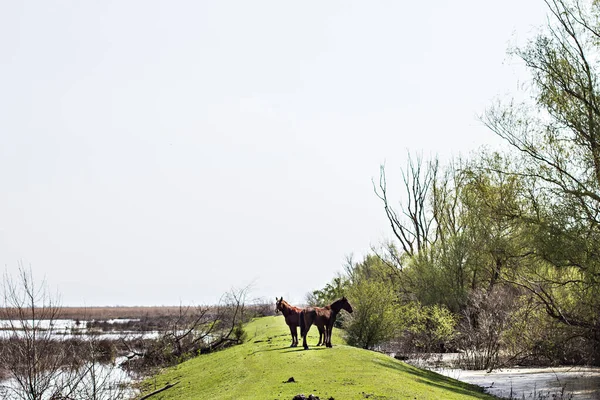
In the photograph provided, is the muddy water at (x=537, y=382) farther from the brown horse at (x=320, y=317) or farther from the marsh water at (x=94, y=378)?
the marsh water at (x=94, y=378)

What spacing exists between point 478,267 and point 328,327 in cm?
1615

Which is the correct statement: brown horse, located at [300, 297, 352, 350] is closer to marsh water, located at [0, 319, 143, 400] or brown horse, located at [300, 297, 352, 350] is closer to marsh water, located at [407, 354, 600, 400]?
marsh water, located at [407, 354, 600, 400]

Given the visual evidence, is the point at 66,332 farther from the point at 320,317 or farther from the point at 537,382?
the point at 537,382

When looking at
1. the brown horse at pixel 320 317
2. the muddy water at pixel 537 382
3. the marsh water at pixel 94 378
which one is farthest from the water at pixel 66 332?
the muddy water at pixel 537 382

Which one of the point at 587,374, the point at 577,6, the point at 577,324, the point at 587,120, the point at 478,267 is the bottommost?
the point at 587,374

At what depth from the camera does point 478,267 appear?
3875 cm

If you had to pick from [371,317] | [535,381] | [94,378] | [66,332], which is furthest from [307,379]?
[66,332]

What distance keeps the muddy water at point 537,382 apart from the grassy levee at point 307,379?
55.1 inches

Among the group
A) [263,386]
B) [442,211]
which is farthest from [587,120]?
[442,211]

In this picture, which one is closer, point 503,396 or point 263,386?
point 263,386

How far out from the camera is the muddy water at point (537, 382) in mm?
20969

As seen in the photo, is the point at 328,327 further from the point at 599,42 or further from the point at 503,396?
the point at 599,42

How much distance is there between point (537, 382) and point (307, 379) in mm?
10416

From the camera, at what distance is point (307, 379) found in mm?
17766
